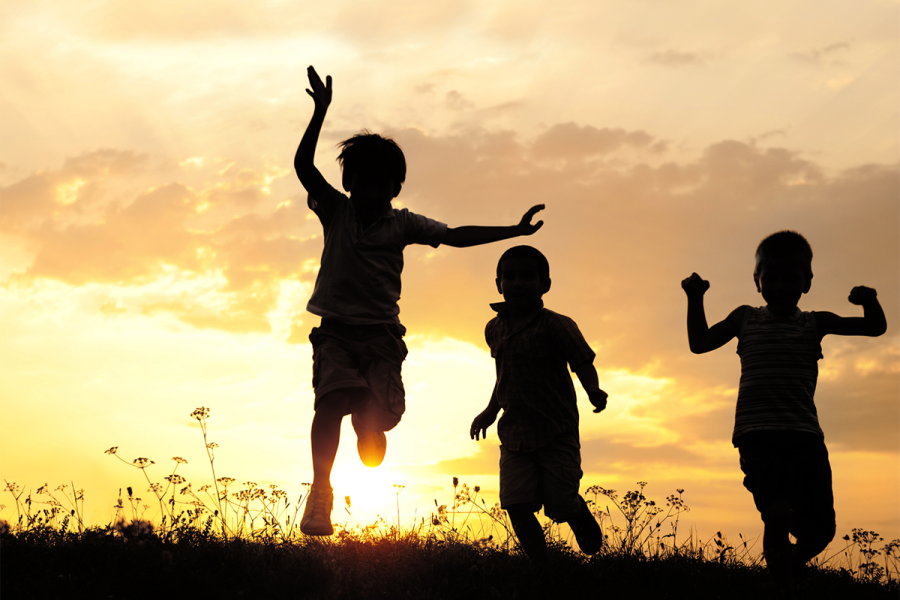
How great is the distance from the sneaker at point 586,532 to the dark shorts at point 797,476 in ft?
4.71

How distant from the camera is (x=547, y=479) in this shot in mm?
6164

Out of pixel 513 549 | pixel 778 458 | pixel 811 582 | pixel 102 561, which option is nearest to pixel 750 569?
pixel 811 582

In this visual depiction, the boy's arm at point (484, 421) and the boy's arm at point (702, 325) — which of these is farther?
the boy's arm at point (484, 421)

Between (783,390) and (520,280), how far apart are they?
2202mm

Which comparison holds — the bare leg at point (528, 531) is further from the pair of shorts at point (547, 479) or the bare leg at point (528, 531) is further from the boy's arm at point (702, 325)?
the boy's arm at point (702, 325)

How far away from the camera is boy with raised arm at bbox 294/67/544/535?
→ 5695mm

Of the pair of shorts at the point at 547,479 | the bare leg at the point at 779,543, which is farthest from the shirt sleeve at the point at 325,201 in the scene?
the bare leg at the point at 779,543

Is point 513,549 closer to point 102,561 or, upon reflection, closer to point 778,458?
point 778,458

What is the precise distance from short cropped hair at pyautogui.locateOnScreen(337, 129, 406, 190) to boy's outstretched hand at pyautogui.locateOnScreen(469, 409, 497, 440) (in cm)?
210

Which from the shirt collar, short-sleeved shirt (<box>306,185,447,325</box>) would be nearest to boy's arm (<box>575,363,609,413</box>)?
the shirt collar

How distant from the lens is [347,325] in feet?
19.2

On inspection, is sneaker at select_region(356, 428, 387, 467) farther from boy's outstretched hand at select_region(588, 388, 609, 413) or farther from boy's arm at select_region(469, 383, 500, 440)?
boy's outstretched hand at select_region(588, 388, 609, 413)

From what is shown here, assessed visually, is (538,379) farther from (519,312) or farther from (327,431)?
(327,431)

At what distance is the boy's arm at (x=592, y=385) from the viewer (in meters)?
5.85
